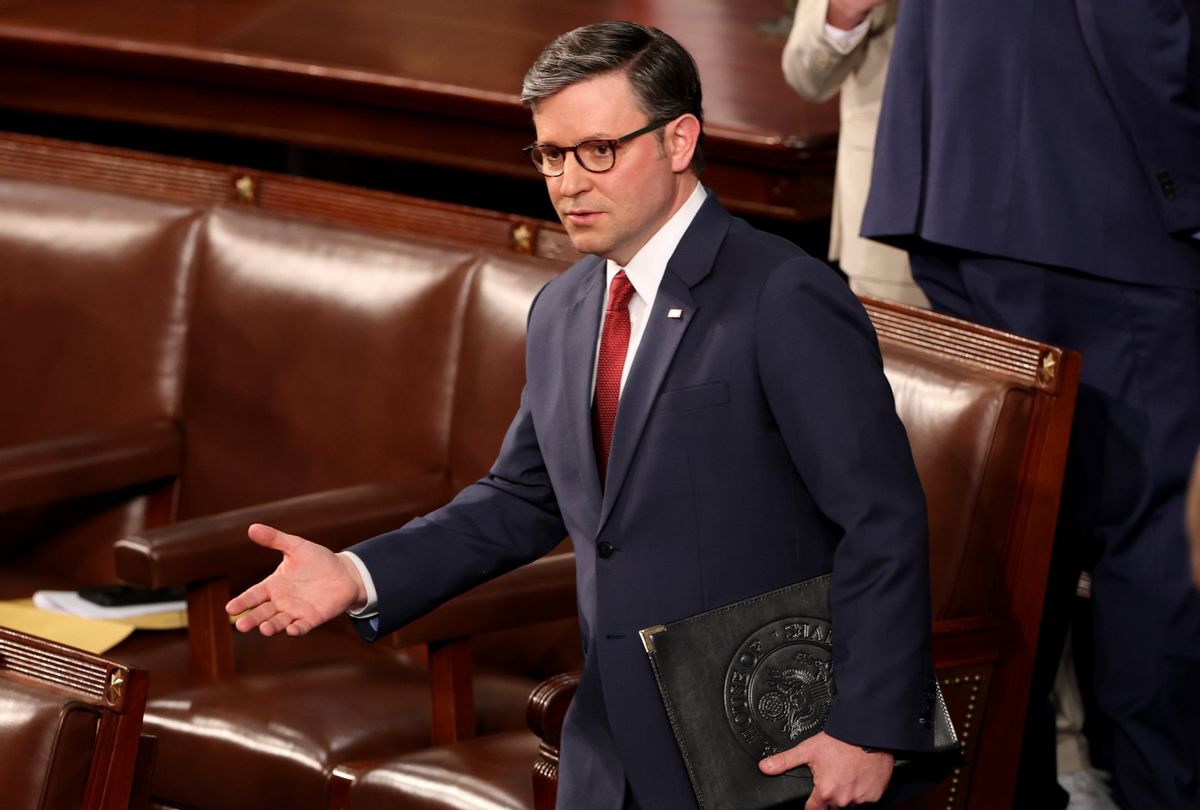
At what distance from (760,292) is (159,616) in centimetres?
155

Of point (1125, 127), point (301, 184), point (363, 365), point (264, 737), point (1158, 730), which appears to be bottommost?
point (264, 737)

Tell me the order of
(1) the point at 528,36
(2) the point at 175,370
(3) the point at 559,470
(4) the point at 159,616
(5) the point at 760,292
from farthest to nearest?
(1) the point at 528,36 → (2) the point at 175,370 → (4) the point at 159,616 → (3) the point at 559,470 → (5) the point at 760,292

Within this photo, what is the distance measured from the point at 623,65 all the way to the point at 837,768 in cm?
75

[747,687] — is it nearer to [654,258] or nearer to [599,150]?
[654,258]

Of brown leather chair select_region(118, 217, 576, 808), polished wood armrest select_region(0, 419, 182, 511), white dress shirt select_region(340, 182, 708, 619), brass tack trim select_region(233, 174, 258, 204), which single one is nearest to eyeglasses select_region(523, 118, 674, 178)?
white dress shirt select_region(340, 182, 708, 619)

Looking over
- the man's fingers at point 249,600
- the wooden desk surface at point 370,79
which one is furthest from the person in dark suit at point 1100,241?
the man's fingers at point 249,600

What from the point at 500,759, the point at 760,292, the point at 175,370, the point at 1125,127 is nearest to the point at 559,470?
the point at 760,292

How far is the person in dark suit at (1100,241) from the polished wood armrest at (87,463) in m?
1.35

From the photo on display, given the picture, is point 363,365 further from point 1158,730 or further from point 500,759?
point 1158,730

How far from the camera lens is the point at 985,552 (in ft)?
7.95

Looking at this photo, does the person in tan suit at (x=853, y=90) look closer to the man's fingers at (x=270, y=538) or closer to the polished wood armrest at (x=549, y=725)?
the polished wood armrest at (x=549, y=725)

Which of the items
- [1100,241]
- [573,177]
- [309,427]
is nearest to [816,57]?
[1100,241]

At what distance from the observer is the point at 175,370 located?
3326 millimetres

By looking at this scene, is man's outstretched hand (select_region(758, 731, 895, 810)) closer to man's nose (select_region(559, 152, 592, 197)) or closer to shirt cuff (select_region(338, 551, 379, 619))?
shirt cuff (select_region(338, 551, 379, 619))
